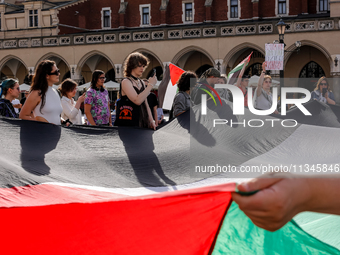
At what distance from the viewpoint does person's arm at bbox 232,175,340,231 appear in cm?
112

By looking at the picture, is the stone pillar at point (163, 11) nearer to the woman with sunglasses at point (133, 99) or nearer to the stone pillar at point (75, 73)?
the stone pillar at point (75, 73)

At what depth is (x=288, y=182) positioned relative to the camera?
115cm

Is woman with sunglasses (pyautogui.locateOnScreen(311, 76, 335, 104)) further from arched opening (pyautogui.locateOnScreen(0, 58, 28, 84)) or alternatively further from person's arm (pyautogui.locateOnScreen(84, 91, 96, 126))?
arched opening (pyautogui.locateOnScreen(0, 58, 28, 84))

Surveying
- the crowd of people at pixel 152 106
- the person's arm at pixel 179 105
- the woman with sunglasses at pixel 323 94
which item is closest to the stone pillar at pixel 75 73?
the crowd of people at pixel 152 106

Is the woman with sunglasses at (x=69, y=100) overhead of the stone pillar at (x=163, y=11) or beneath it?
beneath

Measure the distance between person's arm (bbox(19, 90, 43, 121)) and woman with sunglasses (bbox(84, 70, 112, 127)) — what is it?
4.46 feet

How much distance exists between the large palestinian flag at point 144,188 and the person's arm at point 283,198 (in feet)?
0.46

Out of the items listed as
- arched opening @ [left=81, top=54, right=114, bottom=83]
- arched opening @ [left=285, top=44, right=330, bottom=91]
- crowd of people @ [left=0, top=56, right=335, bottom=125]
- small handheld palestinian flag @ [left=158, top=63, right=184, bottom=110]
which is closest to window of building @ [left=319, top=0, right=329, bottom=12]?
Result: arched opening @ [left=285, top=44, right=330, bottom=91]

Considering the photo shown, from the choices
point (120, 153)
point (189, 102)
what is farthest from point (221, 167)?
point (189, 102)

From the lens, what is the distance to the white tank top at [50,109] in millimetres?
4242

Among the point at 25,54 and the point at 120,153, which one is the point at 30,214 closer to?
the point at 120,153

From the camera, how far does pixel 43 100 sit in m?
4.27

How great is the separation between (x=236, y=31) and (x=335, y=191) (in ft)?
89.7

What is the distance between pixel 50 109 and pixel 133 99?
2.62 ft
